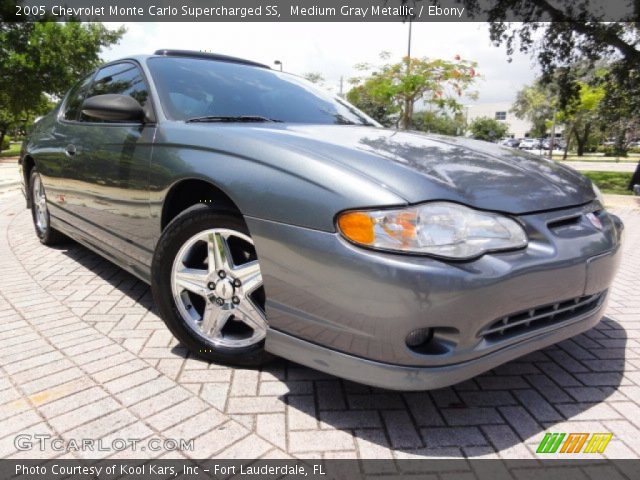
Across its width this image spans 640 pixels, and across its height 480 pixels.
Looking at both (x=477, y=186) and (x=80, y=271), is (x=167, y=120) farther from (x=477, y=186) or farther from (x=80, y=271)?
(x=80, y=271)

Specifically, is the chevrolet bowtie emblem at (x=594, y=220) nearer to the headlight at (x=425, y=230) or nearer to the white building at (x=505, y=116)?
the headlight at (x=425, y=230)

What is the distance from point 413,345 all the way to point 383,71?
2313 cm

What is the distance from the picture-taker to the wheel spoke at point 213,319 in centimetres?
221

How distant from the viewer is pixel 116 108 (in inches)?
96.8

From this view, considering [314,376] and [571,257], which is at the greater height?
[571,257]

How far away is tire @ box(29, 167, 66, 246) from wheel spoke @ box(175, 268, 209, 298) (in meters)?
2.75

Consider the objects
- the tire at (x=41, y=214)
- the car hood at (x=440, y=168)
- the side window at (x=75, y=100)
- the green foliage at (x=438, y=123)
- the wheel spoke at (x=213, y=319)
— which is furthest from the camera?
the green foliage at (x=438, y=123)

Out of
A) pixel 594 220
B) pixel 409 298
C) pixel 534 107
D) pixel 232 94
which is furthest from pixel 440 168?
pixel 534 107

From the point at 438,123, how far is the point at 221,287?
40728 millimetres

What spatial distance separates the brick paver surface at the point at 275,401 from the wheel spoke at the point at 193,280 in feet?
1.30

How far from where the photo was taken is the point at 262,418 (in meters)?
1.90

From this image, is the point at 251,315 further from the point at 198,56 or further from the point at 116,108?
the point at 198,56
